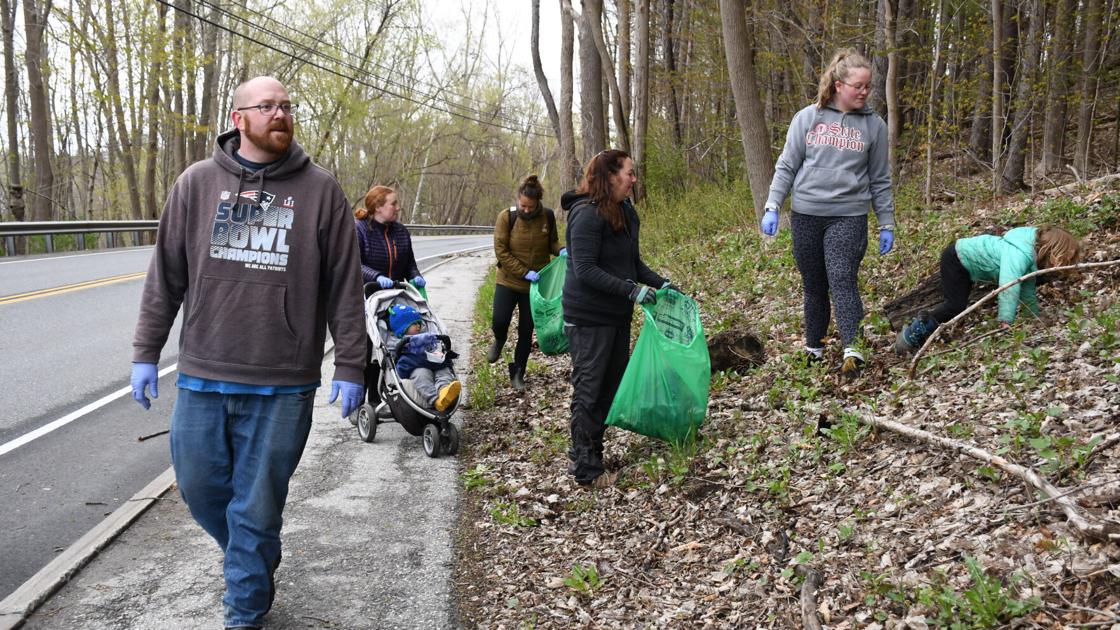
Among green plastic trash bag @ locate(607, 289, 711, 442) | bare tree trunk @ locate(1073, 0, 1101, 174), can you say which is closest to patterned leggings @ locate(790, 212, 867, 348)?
green plastic trash bag @ locate(607, 289, 711, 442)

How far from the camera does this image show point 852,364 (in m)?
5.77

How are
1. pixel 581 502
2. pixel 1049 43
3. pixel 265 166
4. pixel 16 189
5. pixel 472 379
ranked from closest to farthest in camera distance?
1. pixel 265 166
2. pixel 581 502
3. pixel 472 379
4. pixel 1049 43
5. pixel 16 189

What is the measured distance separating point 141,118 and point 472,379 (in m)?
30.7

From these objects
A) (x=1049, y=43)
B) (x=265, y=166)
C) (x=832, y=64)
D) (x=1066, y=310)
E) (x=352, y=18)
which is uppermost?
(x=352, y=18)

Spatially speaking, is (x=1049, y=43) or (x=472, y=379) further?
(x=1049, y=43)

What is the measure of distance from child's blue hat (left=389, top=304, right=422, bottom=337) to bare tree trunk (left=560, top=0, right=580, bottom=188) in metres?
11.2

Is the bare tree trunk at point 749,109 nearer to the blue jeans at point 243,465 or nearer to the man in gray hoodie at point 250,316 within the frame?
the man in gray hoodie at point 250,316

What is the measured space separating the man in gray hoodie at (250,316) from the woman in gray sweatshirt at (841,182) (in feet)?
10.7

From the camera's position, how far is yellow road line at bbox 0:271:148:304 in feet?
40.8

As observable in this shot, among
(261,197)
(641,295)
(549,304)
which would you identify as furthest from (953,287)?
(261,197)

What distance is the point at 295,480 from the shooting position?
19.5 feet

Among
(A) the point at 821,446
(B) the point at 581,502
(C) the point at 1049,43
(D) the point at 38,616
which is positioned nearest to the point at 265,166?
(D) the point at 38,616

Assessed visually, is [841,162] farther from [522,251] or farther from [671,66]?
[671,66]

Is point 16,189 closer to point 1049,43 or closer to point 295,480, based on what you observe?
point 295,480
